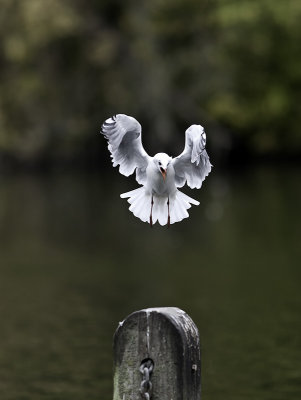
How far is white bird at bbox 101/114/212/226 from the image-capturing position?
6191 millimetres

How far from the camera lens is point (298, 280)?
13047 millimetres

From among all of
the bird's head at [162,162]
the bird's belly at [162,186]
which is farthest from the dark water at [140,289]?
the bird's head at [162,162]

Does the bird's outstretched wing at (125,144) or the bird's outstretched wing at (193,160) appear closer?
the bird's outstretched wing at (193,160)

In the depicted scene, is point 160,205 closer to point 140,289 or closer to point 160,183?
point 160,183

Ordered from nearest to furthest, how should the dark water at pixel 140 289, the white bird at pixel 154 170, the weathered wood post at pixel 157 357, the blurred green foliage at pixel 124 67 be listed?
1. the weathered wood post at pixel 157 357
2. the white bird at pixel 154 170
3. the dark water at pixel 140 289
4. the blurred green foliage at pixel 124 67

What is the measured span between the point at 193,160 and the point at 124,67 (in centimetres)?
3411

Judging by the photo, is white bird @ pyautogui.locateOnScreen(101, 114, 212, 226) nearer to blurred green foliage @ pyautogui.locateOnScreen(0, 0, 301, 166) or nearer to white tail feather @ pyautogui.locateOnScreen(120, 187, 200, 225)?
white tail feather @ pyautogui.locateOnScreen(120, 187, 200, 225)

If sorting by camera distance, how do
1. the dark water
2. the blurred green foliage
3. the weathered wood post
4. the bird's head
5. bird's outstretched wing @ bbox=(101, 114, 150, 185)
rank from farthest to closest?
the blurred green foliage
the dark water
bird's outstretched wing @ bbox=(101, 114, 150, 185)
the bird's head
the weathered wood post

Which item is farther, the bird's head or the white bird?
the white bird

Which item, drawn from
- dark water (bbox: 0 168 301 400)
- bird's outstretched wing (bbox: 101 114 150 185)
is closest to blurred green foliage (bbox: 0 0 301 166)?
dark water (bbox: 0 168 301 400)

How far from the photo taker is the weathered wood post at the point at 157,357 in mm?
4629

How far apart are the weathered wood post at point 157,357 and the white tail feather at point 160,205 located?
1.62m

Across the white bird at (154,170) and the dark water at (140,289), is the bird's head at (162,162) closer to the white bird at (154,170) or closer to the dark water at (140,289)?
the white bird at (154,170)

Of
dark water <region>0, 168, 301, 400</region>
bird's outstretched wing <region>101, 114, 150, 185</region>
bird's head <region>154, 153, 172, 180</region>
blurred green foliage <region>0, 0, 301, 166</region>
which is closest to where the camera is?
bird's head <region>154, 153, 172, 180</region>
